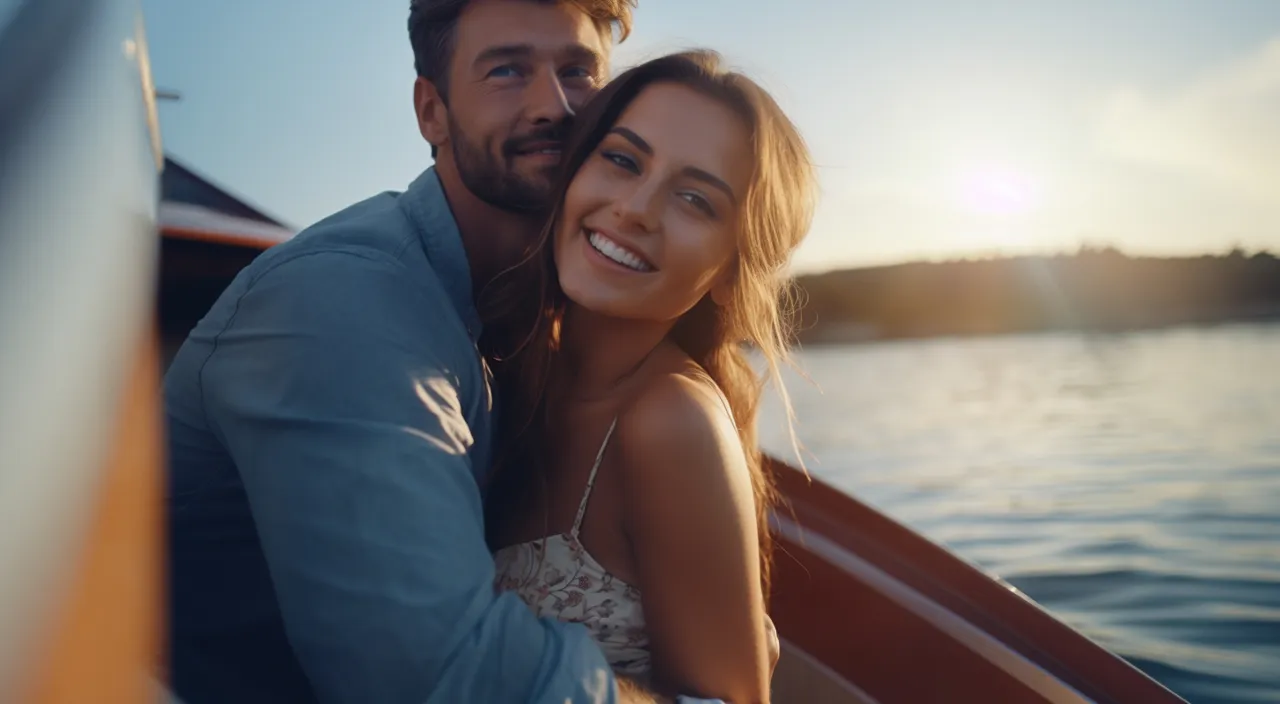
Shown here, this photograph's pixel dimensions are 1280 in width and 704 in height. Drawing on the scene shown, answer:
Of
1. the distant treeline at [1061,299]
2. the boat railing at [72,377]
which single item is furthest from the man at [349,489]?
the distant treeline at [1061,299]

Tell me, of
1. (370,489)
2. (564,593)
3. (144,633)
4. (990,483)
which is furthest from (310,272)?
(990,483)

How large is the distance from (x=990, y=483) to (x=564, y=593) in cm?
570

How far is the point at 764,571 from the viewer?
7.69ft

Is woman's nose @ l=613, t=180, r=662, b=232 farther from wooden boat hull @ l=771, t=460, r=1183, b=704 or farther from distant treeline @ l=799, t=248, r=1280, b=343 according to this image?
distant treeline @ l=799, t=248, r=1280, b=343

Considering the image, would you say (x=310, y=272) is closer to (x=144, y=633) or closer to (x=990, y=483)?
(x=144, y=633)

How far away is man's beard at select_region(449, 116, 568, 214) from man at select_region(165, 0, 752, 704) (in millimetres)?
192

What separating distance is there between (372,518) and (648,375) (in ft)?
2.17

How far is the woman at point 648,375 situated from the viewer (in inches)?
61.1

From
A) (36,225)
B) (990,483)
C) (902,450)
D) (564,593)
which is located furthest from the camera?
(902,450)

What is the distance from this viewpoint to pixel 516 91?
2.13 m

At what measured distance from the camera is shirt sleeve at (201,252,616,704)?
1.22 meters

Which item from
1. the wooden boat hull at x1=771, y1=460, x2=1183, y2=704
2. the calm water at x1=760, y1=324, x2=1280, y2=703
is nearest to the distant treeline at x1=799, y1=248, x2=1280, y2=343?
the calm water at x1=760, y1=324, x2=1280, y2=703

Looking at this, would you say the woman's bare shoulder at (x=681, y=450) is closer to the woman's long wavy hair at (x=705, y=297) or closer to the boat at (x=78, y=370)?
the woman's long wavy hair at (x=705, y=297)

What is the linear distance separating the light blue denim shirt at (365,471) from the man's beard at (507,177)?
0.48 metres
